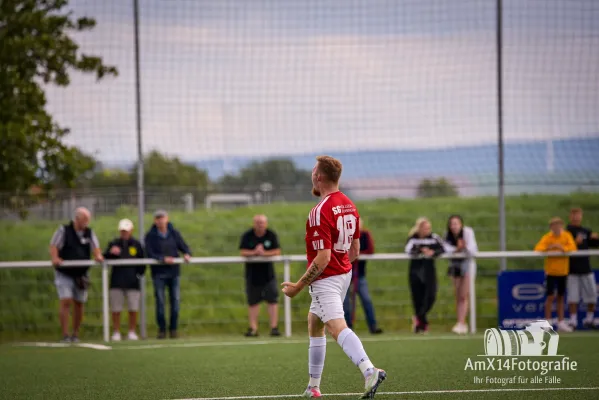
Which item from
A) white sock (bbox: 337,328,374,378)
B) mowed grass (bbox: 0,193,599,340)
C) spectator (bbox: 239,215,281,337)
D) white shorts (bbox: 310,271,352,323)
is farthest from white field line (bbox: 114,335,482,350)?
white sock (bbox: 337,328,374,378)

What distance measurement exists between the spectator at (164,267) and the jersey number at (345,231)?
802cm

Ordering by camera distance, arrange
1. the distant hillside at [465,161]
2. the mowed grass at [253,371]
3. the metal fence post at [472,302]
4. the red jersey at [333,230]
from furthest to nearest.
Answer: the distant hillside at [465,161] < the metal fence post at [472,302] < the mowed grass at [253,371] < the red jersey at [333,230]

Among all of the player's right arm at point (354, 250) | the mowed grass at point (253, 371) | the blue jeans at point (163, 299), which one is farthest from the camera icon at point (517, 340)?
the blue jeans at point (163, 299)

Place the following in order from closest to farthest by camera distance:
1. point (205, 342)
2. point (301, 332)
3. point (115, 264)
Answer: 1. point (205, 342)
2. point (115, 264)
3. point (301, 332)

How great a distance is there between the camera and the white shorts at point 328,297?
7512 mm

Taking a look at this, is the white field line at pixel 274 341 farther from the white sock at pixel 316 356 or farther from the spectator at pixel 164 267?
the white sock at pixel 316 356

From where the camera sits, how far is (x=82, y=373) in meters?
10.2

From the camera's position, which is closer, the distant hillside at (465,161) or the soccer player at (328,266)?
the soccer player at (328,266)

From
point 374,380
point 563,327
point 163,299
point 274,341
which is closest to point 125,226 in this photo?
point 163,299

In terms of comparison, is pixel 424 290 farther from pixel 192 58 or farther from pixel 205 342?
pixel 192 58

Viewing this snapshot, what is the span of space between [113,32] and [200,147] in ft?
8.07

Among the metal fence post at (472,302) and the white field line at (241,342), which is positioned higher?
the metal fence post at (472,302)

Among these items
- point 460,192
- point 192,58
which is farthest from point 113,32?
point 460,192

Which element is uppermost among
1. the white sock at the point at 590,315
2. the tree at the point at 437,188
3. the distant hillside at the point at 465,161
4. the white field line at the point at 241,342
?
the distant hillside at the point at 465,161
